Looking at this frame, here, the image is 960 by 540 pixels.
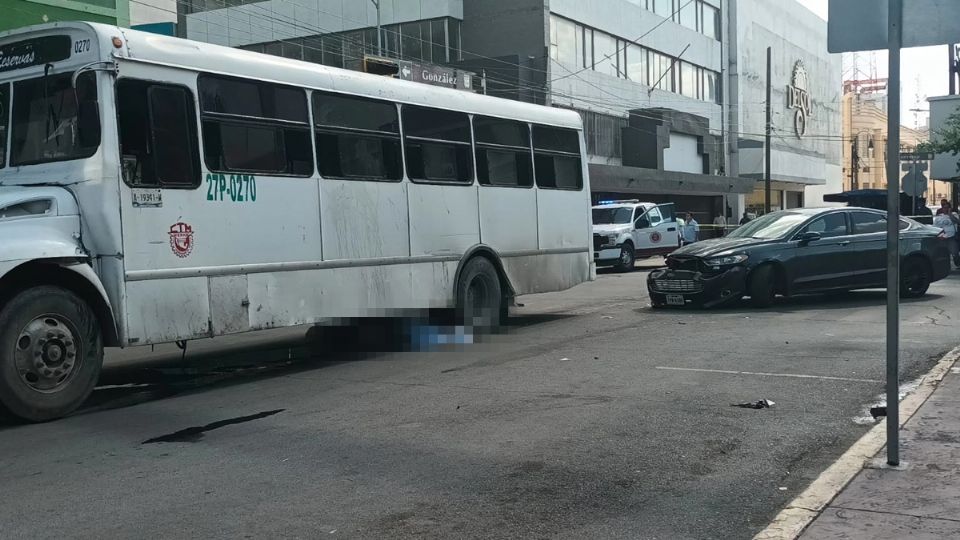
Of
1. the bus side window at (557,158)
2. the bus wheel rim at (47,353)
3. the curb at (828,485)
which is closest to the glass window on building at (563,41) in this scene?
the bus side window at (557,158)

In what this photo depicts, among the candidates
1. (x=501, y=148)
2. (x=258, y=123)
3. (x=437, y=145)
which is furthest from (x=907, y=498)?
(x=501, y=148)

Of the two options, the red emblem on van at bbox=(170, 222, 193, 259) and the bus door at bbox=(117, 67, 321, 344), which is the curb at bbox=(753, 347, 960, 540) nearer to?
the bus door at bbox=(117, 67, 321, 344)

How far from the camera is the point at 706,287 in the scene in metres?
14.3

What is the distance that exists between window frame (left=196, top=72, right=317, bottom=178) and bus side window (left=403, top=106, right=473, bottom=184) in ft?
5.28

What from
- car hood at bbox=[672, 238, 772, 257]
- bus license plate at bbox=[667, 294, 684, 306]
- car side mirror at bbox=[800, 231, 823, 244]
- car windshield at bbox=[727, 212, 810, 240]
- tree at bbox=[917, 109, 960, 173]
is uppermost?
tree at bbox=[917, 109, 960, 173]

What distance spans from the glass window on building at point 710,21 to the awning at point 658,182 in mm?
9954

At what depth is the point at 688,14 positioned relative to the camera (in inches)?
2164

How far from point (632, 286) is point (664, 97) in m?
33.1

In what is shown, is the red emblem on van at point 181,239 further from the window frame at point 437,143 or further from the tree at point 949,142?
the tree at point 949,142

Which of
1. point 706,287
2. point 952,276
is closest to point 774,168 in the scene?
point 952,276

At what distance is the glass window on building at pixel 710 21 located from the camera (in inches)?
2248

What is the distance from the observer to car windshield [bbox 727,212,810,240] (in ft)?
48.6

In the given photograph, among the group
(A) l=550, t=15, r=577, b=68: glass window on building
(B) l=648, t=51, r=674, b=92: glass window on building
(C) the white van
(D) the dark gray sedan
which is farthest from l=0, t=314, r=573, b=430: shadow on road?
(B) l=648, t=51, r=674, b=92: glass window on building

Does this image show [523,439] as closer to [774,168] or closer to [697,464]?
[697,464]
